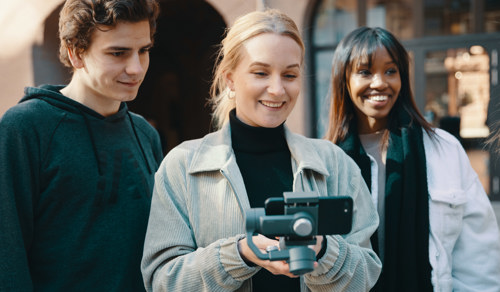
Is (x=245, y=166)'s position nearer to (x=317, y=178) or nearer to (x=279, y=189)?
(x=279, y=189)

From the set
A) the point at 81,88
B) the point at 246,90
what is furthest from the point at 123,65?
the point at 246,90

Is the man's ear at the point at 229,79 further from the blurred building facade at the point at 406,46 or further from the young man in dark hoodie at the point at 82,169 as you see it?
the blurred building facade at the point at 406,46

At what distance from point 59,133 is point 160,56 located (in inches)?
369

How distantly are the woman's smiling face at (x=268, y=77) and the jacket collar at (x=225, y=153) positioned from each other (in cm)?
12

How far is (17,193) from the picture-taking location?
174 centimetres

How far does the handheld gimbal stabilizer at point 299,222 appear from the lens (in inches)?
47.9

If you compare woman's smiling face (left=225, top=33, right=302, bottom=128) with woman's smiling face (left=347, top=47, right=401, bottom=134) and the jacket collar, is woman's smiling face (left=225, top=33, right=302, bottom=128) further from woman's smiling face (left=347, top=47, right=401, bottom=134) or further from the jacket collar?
woman's smiling face (left=347, top=47, right=401, bottom=134)

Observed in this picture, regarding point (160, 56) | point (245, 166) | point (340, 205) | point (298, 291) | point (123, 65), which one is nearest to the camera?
point (340, 205)

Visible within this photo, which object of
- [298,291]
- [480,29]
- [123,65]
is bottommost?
[298,291]

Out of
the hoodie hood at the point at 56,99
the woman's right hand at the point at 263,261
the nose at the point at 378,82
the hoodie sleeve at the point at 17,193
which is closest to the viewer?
the woman's right hand at the point at 263,261

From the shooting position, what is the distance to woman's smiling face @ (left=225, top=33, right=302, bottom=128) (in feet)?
5.59

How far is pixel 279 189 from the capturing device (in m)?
1.76

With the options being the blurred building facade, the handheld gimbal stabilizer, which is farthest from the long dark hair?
the blurred building facade

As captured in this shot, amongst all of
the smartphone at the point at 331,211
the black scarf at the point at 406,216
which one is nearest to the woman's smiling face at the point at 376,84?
the black scarf at the point at 406,216
